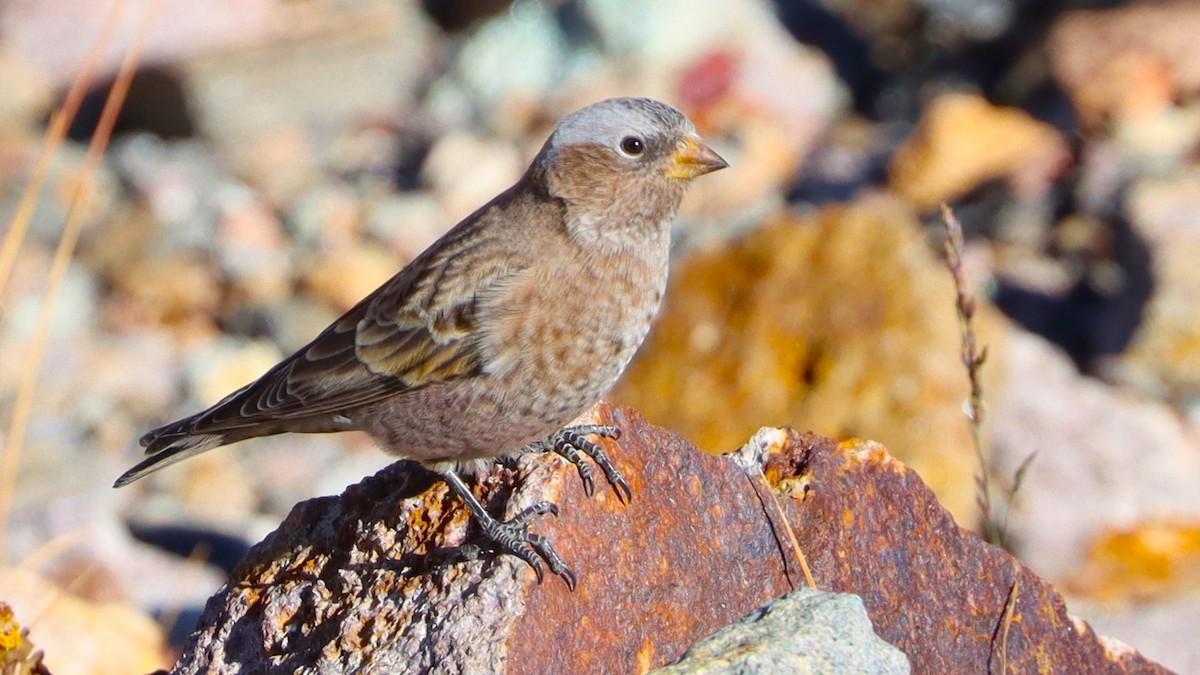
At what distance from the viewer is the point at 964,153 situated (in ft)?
41.8

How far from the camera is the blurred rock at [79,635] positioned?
5.70 meters

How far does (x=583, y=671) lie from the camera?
392cm

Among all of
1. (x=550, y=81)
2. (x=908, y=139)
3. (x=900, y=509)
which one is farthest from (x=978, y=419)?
(x=550, y=81)

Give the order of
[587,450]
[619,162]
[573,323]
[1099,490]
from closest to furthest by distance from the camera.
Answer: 1. [587,450]
2. [573,323]
3. [619,162]
4. [1099,490]

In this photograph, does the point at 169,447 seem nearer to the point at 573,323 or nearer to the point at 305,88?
the point at 573,323

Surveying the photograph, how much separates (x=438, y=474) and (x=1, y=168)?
35.0 ft

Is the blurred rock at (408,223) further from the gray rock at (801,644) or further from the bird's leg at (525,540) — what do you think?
the gray rock at (801,644)

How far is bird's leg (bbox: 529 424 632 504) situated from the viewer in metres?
4.35

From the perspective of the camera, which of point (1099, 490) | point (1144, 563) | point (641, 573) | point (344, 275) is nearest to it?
point (641, 573)

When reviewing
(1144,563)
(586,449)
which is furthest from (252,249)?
(586,449)

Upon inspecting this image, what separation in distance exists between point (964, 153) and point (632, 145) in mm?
8463

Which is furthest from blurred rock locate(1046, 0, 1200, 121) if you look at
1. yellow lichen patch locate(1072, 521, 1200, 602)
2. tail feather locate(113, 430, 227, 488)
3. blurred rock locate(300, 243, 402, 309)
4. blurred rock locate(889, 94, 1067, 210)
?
tail feather locate(113, 430, 227, 488)

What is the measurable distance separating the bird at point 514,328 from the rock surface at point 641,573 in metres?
0.14

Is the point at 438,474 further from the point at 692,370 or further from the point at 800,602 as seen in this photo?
the point at 692,370
